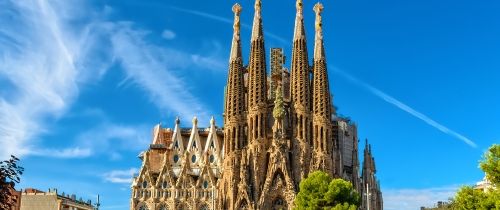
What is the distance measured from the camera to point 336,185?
38188 millimetres

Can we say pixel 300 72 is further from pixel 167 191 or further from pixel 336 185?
pixel 336 185

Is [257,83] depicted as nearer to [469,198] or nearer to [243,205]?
[243,205]

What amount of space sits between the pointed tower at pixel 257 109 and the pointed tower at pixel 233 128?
3.26 feet

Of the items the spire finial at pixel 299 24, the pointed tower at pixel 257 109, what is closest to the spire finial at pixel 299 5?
the spire finial at pixel 299 24

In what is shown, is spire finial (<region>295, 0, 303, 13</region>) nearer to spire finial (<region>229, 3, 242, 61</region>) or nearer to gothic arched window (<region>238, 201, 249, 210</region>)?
spire finial (<region>229, 3, 242, 61</region>)

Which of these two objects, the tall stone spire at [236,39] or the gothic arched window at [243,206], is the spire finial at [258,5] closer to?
the tall stone spire at [236,39]

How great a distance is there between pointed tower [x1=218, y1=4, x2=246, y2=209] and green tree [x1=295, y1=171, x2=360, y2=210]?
20.8 m

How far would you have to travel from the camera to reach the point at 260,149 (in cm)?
6019

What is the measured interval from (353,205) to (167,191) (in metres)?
31.0

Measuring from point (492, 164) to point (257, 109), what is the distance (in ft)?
124

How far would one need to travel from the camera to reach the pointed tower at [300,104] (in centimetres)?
5978

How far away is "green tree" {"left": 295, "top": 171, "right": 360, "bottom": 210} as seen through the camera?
124 feet

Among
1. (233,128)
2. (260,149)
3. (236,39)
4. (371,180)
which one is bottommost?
(371,180)

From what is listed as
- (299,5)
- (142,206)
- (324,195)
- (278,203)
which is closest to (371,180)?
(278,203)
